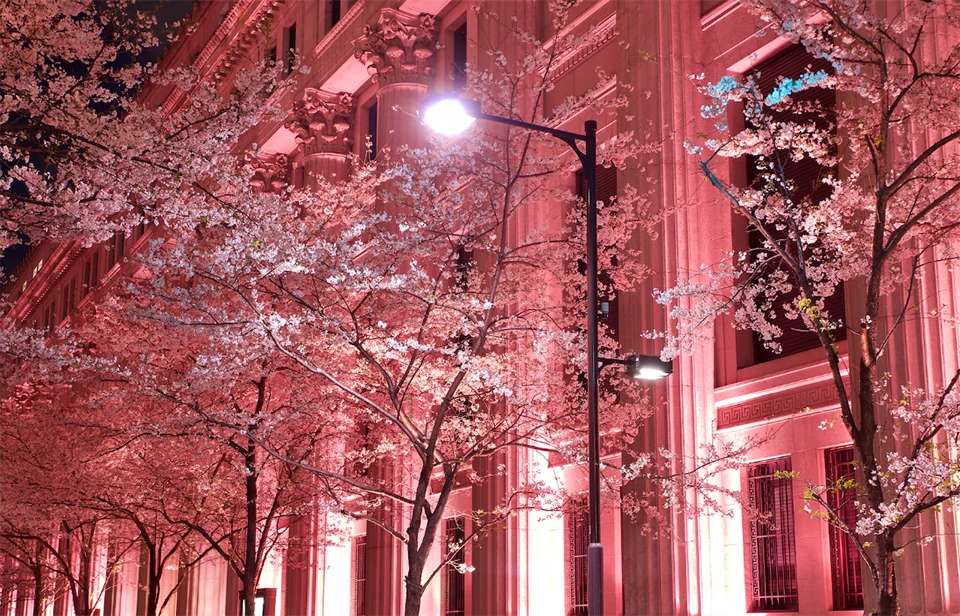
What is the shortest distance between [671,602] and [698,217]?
7183 mm

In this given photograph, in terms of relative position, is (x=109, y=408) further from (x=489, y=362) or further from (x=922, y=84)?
(x=922, y=84)

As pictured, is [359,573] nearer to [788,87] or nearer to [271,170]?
[271,170]

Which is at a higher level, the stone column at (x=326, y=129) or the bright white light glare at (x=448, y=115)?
the stone column at (x=326, y=129)

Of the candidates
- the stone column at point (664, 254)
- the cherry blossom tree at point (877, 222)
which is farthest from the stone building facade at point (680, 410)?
the cherry blossom tree at point (877, 222)

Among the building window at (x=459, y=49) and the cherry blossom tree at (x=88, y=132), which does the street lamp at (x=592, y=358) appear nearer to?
the cherry blossom tree at (x=88, y=132)

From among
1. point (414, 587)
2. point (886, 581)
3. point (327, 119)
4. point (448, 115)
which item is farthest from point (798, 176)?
point (327, 119)

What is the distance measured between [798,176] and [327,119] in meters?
24.1

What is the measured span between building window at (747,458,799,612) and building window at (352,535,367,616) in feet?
55.8

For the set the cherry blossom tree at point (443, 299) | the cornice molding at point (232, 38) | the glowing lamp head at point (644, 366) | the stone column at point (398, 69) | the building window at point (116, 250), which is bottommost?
the glowing lamp head at point (644, 366)

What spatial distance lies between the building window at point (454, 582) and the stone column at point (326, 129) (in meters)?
15.7

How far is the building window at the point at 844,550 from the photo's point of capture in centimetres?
1689

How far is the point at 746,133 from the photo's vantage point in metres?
12.3

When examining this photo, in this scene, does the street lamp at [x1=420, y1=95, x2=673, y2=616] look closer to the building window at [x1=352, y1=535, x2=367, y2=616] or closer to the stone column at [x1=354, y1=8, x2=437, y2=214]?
the stone column at [x1=354, y1=8, x2=437, y2=214]

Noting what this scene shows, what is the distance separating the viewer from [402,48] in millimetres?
33781
